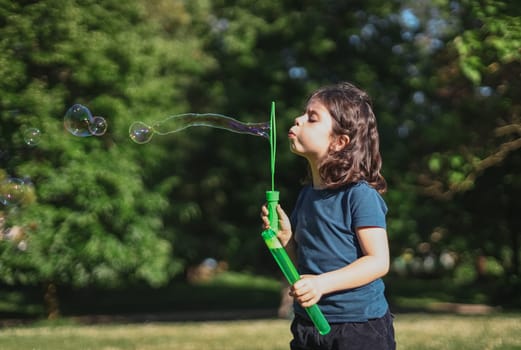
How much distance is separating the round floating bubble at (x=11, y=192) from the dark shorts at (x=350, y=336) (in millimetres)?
3915

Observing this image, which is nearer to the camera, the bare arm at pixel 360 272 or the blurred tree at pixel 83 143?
the bare arm at pixel 360 272

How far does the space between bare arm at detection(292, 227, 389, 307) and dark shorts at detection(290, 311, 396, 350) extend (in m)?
0.19

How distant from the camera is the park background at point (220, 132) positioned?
13055mm

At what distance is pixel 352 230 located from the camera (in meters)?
2.82

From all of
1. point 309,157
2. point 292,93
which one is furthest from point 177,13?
point 309,157

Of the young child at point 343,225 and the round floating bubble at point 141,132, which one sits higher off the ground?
the round floating bubble at point 141,132

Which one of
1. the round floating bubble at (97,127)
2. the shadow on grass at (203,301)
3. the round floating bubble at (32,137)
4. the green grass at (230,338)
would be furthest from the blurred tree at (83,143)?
the round floating bubble at (97,127)

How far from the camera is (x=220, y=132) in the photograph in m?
17.0

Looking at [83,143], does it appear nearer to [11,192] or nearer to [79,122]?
[11,192]

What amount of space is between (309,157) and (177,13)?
19.0 meters

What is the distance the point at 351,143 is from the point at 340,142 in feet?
0.15

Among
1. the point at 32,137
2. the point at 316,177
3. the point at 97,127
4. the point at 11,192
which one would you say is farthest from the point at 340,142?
the point at 32,137

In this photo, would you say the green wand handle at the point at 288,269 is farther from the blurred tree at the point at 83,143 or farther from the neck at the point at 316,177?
the blurred tree at the point at 83,143

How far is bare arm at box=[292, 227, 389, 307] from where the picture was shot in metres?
2.61
